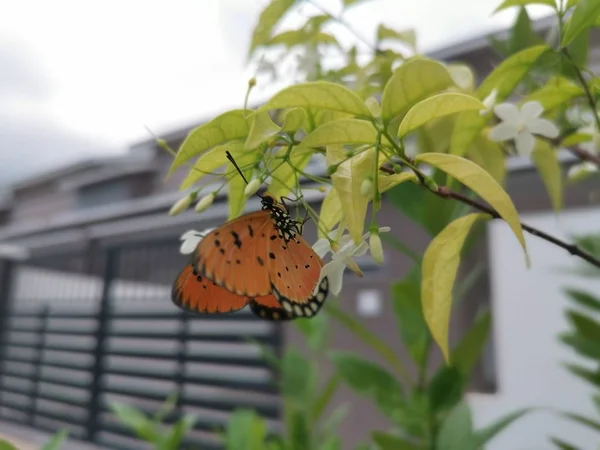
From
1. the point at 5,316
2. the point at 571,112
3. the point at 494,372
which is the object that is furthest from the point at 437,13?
the point at 5,316

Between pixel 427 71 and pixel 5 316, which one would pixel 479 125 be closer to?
pixel 427 71

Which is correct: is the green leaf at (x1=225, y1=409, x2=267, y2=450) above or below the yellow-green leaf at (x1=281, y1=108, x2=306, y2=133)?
below

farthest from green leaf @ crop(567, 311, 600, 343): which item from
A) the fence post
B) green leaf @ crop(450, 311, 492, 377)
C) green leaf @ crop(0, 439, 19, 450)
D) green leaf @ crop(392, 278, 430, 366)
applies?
the fence post

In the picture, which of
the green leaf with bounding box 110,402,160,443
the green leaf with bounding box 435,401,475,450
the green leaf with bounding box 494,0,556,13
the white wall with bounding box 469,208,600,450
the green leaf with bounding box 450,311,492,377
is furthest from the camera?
the white wall with bounding box 469,208,600,450

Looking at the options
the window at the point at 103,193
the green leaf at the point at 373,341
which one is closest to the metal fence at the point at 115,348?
the window at the point at 103,193

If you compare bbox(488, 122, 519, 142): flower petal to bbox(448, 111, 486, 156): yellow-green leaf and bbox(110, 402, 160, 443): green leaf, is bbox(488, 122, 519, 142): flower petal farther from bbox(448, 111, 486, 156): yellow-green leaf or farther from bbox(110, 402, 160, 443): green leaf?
bbox(110, 402, 160, 443): green leaf

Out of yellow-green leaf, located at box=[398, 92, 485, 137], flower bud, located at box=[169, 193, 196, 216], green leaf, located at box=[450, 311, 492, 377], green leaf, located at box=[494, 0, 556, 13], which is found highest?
green leaf, located at box=[494, 0, 556, 13]

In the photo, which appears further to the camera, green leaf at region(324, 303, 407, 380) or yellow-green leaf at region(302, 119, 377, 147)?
green leaf at region(324, 303, 407, 380)
